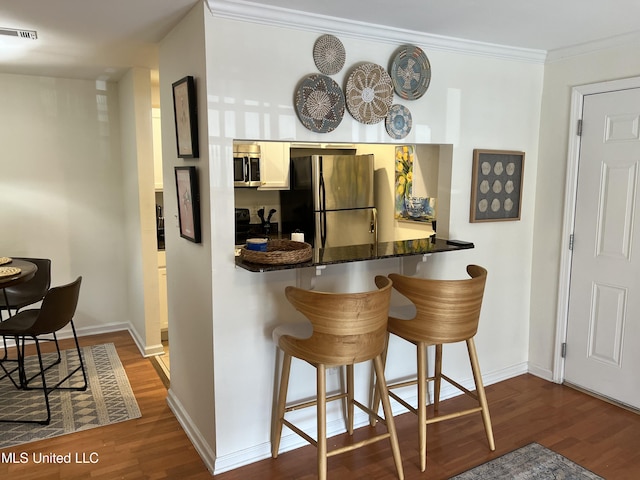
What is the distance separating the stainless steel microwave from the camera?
14.0 feet

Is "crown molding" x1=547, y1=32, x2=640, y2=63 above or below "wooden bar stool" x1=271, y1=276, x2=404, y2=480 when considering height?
above

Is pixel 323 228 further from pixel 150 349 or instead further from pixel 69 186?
pixel 69 186

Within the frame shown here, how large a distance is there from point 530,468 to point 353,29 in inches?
96.8

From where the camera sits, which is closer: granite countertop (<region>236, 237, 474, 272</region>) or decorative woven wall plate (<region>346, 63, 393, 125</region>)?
granite countertop (<region>236, 237, 474, 272</region>)

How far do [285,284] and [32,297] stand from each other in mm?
2254

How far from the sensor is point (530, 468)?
2.55 meters

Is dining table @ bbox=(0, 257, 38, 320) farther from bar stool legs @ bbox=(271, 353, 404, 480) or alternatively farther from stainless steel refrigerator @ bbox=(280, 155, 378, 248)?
stainless steel refrigerator @ bbox=(280, 155, 378, 248)

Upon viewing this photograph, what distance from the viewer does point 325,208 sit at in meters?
4.25

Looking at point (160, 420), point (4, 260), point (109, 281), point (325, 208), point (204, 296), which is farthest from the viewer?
point (109, 281)

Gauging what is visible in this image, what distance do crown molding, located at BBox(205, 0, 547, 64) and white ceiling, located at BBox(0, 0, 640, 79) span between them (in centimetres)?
2

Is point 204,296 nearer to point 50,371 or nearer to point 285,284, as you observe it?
point 285,284

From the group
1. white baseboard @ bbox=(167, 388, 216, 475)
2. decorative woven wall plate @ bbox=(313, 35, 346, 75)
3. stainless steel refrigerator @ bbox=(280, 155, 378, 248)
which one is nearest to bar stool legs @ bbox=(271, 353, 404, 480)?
white baseboard @ bbox=(167, 388, 216, 475)

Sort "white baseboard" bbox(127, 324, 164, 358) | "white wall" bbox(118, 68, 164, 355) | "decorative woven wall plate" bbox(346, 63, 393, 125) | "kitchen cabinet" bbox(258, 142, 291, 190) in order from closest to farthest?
"decorative woven wall plate" bbox(346, 63, 393, 125)
"white wall" bbox(118, 68, 164, 355)
"white baseboard" bbox(127, 324, 164, 358)
"kitchen cabinet" bbox(258, 142, 291, 190)

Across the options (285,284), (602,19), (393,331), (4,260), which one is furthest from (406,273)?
(4,260)
